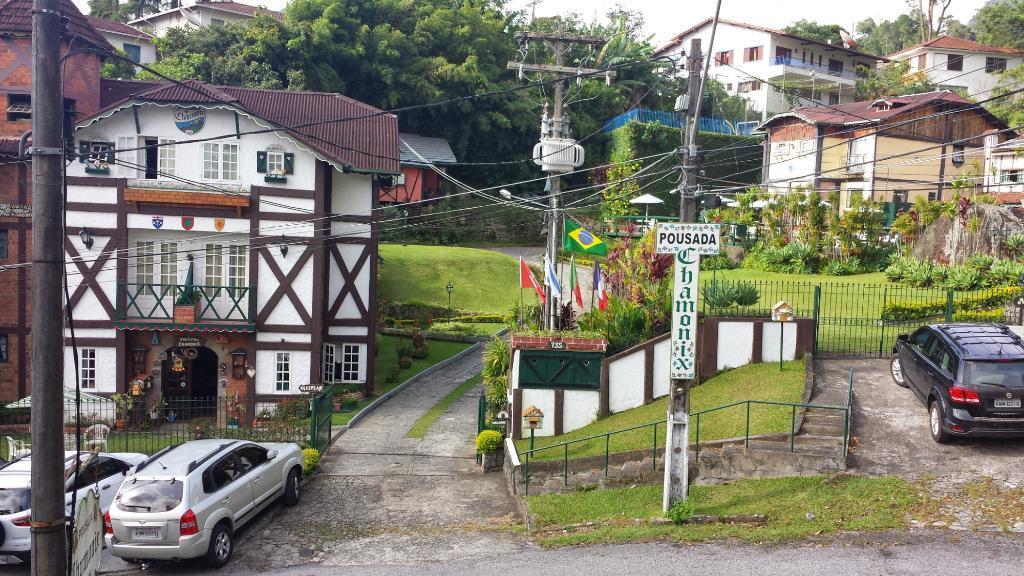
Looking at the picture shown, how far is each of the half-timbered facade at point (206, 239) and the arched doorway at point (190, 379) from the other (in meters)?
0.11

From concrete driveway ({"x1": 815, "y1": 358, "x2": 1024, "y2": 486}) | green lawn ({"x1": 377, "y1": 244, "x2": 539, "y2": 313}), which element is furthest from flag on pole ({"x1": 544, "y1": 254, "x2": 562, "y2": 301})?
green lawn ({"x1": 377, "y1": 244, "x2": 539, "y2": 313})

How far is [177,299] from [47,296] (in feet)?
62.1

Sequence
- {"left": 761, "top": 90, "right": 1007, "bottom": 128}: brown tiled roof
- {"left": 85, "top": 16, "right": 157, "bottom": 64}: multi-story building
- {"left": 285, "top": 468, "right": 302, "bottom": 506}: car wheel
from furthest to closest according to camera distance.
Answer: {"left": 85, "top": 16, "right": 157, "bottom": 64}: multi-story building < {"left": 761, "top": 90, "right": 1007, "bottom": 128}: brown tiled roof < {"left": 285, "top": 468, "right": 302, "bottom": 506}: car wheel

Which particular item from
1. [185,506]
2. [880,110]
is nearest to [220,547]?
[185,506]

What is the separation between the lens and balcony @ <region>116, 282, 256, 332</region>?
25.2 m

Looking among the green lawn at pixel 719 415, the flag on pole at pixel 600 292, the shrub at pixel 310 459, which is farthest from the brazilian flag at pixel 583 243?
the shrub at pixel 310 459

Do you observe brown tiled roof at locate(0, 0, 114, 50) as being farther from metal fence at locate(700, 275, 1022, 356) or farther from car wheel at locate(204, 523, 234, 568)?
metal fence at locate(700, 275, 1022, 356)

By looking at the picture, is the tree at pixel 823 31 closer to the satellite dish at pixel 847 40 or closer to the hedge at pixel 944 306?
the satellite dish at pixel 847 40

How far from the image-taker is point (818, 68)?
215ft

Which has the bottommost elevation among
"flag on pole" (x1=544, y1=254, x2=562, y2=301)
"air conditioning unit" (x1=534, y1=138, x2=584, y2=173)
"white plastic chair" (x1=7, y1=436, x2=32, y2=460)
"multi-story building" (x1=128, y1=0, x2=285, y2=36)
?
"white plastic chair" (x1=7, y1=436, x2=32, y2=460)

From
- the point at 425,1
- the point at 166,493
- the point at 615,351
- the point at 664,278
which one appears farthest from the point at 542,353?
the point at 425,1

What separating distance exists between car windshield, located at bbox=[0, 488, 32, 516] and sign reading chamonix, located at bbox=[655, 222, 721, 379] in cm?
1004

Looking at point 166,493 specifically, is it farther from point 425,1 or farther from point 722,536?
point 425,1

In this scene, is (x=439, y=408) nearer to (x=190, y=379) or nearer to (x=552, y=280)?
(x=552, y=280)
